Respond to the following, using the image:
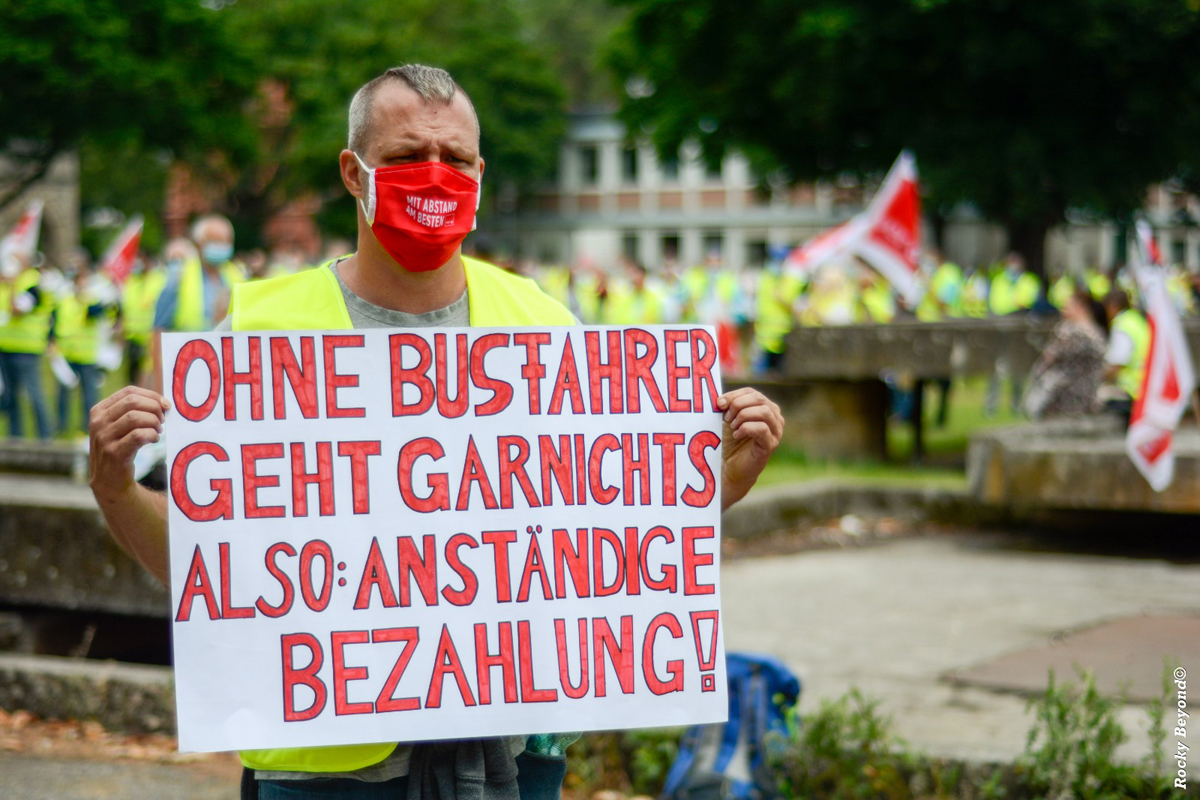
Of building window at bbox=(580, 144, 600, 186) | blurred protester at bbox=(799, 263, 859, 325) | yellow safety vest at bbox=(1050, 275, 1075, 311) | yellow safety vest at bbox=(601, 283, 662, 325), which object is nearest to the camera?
blurred protester at bbox=(799, 263, 859, 325)

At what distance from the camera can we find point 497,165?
209ft

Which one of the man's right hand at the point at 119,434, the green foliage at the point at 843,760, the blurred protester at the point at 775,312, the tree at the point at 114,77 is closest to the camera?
the man's right hand at the point at 119,434

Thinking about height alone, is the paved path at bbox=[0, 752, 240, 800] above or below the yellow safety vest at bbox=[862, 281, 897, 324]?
below

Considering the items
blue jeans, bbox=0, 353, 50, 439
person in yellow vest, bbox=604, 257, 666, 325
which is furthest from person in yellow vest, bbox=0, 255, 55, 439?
person in yellow vest, bbox=604, 257, 666, 325

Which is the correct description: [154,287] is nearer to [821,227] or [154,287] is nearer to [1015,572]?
[1015,572]

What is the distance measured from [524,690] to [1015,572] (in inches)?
274

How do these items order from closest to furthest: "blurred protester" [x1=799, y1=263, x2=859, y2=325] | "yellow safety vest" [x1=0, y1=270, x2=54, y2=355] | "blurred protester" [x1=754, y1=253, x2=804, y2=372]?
1. "yellow safety vest" [x1=0, y1=270, x2=54, y2=355]
2. "blurred protester" [x1=799, y1=263, x2=859, y2=325]
3. "blurred protester" [x1=754, y1=253, x2=804, y2=372]

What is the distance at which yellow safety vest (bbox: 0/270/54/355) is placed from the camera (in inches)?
600

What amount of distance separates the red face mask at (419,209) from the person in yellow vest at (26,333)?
13.2 metres

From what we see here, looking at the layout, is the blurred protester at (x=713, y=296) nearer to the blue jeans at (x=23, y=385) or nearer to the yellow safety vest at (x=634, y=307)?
the yellow safety vest at (x=634, y=307)

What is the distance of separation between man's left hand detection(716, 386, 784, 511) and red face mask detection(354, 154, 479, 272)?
0.58 meters

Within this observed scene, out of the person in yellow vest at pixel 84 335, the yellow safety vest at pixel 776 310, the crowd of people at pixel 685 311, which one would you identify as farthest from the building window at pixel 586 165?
the person in yellow vest at pixel 84 335

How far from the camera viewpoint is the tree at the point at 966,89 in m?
23.2

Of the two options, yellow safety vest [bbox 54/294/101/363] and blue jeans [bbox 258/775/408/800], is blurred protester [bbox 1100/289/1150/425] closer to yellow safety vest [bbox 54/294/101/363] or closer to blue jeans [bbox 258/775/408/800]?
yellow safety vest [bbox 54/294/101/363]
